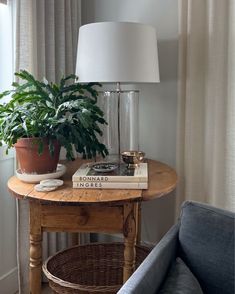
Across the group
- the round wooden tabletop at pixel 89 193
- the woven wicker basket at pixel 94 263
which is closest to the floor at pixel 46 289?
the woven wicker basket at pixel 94 263

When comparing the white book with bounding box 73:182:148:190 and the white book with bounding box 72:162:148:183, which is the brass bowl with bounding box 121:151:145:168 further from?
the white book with bounding box 73:182:148:190

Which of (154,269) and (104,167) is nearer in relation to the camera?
(154,269)

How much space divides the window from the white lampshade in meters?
0.43

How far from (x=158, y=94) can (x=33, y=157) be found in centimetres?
87

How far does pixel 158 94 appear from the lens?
1971 millimetres

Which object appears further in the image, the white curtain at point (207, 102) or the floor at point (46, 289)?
the floor at point (46, 289)

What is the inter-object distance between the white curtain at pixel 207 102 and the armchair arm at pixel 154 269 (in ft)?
2.07

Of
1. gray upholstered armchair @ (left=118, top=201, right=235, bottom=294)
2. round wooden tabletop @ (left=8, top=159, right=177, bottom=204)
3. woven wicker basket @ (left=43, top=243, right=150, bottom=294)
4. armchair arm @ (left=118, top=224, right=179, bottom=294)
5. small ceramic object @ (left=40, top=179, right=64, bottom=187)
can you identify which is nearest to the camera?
armchair arm @ (left=118, top=224, right=179, bottom=294)

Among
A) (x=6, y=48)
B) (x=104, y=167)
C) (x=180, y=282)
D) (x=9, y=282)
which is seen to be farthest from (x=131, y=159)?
(x=9, y=282)

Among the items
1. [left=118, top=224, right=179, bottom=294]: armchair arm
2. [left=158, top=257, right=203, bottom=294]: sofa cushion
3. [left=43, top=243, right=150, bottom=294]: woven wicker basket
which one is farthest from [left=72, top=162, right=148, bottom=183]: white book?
[left=43, top=243, right=150, bottom=294]: woven wicker basket

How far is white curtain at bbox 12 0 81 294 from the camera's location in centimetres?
156

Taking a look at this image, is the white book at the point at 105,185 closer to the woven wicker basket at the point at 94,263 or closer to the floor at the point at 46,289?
the woven wicker basket at the point at 94,263

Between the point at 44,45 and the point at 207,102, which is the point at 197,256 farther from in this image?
the point at 44,45

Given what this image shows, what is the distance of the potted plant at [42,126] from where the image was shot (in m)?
1.37
